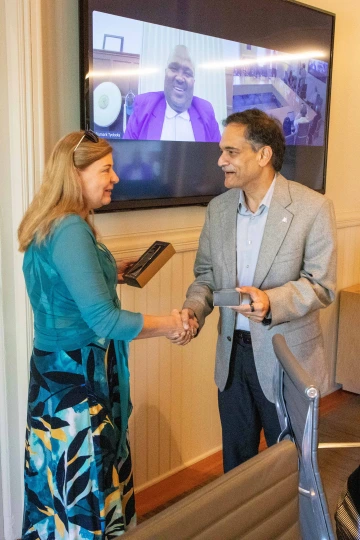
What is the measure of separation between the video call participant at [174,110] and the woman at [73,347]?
724 mm

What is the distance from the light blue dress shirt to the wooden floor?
3.57 feet

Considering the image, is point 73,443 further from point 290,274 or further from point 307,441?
point 290,274

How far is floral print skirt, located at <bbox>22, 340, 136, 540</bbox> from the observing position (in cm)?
168

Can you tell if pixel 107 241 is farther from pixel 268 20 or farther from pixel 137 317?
pixel 268 20

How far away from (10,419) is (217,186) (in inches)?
54.5

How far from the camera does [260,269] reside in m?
1.98

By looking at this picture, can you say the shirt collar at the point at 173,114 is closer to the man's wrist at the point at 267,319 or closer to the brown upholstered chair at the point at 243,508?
the man's wrist at the point at 267,319

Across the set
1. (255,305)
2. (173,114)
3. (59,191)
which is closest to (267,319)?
(255,305)

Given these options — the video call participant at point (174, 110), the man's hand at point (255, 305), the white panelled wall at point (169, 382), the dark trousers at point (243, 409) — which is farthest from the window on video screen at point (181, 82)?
the dark trousers at point (243, 409)

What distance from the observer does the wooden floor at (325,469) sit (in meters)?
2.67

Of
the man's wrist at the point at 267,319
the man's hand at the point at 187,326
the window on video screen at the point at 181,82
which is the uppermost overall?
the window on video screen at the point at 181,82

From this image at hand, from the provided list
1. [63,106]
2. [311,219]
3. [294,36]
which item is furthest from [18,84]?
[294,36]

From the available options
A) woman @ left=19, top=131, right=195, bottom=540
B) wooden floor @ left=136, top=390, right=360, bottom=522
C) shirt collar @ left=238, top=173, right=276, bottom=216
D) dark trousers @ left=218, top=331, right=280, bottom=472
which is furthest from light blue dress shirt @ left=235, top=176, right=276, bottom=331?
wooden floor @ left=136, top=390, right=360, bottom=522

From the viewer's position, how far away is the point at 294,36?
308 centimetres
